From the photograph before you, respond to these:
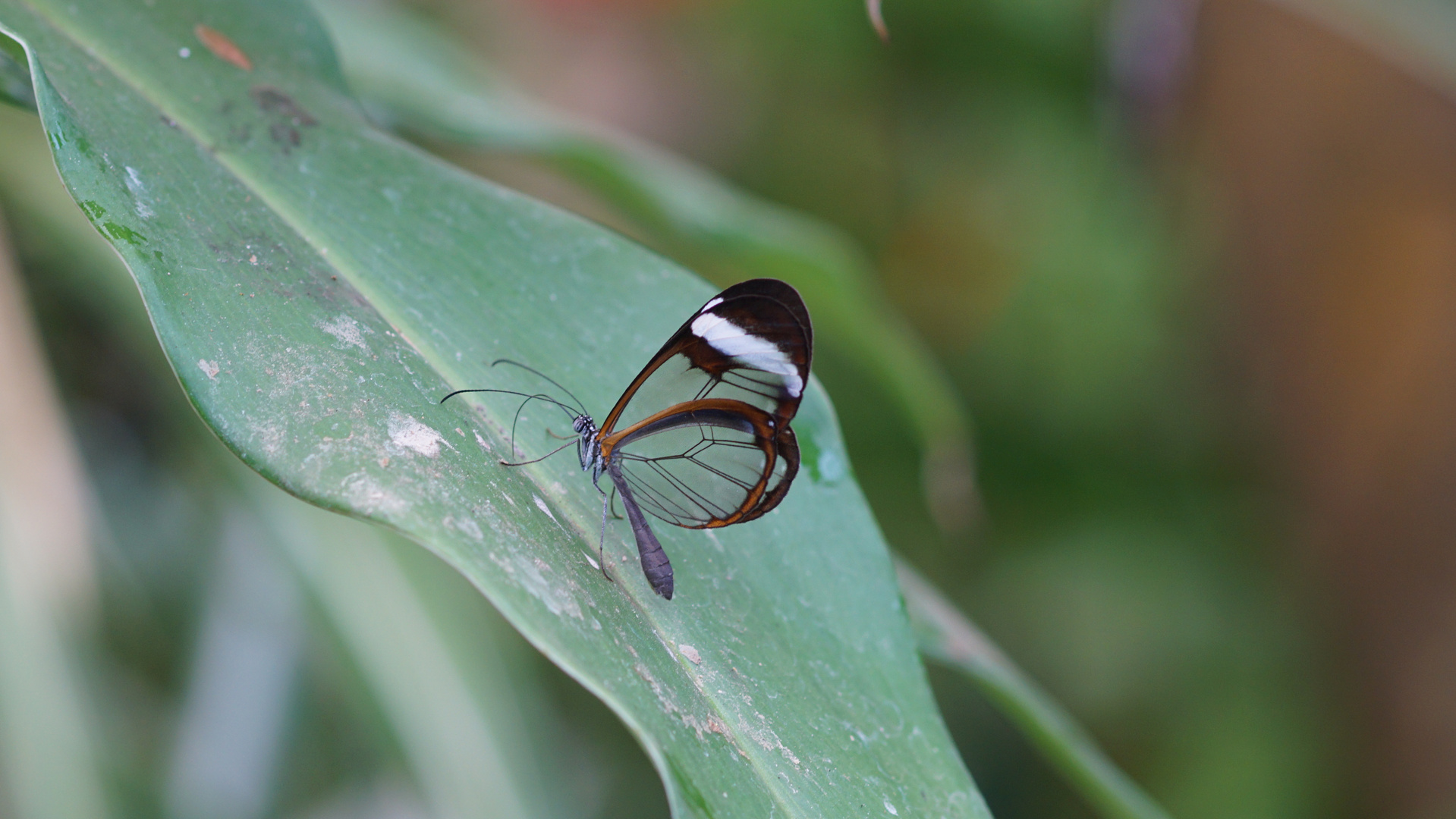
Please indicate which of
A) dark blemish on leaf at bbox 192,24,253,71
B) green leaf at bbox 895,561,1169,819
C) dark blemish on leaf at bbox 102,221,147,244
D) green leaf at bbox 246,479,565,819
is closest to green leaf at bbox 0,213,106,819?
green leaf at bbox 246,479,565,819

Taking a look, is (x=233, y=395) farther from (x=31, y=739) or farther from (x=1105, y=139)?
(x=1105, y=139)

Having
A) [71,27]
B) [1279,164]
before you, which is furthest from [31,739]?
[1279,164]

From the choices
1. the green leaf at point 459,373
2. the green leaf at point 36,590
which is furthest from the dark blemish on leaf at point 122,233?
the green leaf at point 36,590

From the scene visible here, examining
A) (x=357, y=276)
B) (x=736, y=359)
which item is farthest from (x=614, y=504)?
(x=357, y=276)

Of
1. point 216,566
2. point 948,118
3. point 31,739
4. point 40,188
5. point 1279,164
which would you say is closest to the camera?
point 31,739

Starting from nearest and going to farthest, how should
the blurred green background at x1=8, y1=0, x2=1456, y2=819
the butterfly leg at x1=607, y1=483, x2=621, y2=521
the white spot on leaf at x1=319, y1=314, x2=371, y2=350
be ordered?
the white spot on leaf at x1=319, y1=314, x2=371, y2=350 < the butterfly leg at x1=607, y1=483, x2=621, y2=521 < the blurred green background at x1=8, y1=0, x2=1456, y2=819

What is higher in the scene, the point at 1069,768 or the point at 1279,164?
the point at 1279,164

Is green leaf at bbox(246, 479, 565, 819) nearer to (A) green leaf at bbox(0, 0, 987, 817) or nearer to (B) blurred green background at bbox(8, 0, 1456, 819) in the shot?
(B) blurred green background at bbox(8, 0, 1456, 819)
